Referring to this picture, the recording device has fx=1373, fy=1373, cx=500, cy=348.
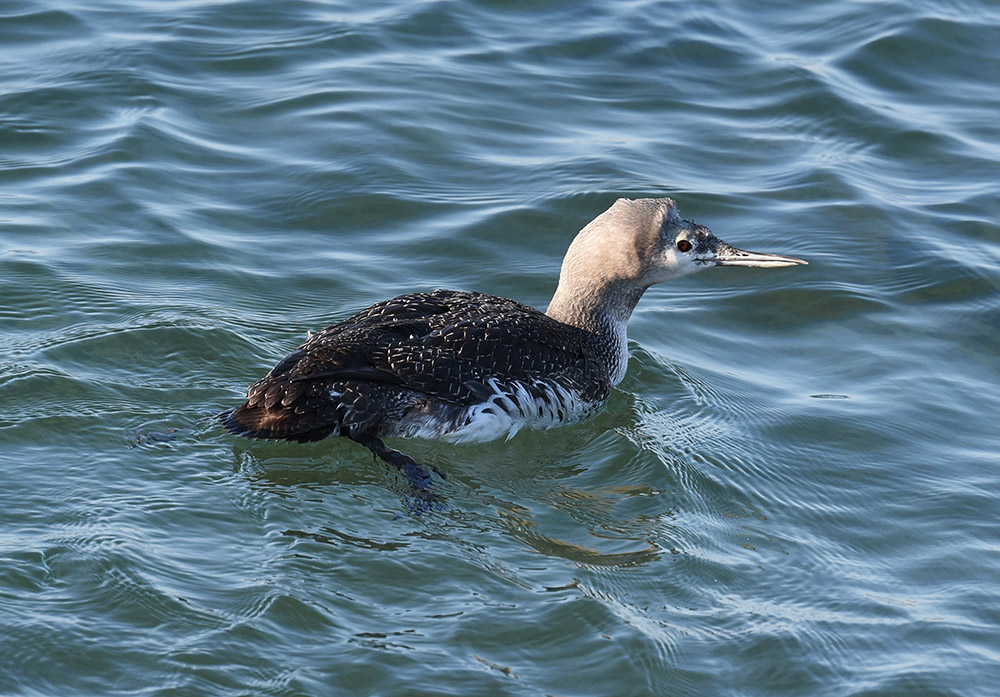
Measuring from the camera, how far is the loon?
6.13 m

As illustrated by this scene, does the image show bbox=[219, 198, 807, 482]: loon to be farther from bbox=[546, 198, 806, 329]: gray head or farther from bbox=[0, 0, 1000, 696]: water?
bbox=[0, 0, 1000, 696]: water

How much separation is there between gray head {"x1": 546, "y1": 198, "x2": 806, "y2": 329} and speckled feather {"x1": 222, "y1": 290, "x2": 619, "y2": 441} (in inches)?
15.4

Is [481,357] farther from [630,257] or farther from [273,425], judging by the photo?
[630,257]

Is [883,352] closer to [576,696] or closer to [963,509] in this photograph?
[963,509]

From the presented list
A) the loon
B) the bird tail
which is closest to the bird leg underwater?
the loon

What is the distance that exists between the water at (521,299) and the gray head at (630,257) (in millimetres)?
522

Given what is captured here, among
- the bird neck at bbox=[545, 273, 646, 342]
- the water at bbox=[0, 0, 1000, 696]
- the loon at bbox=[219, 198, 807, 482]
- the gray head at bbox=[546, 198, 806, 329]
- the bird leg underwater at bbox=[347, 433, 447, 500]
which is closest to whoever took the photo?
the water at bbox=[0, 0, 1000, 696]

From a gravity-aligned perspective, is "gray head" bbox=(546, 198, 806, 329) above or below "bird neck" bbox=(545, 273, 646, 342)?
above

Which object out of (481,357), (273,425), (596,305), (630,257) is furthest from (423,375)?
(630,257)

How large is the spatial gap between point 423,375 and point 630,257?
1.52 meters

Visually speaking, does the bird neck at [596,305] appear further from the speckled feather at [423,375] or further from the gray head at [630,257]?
the speckled feather at [423,375]

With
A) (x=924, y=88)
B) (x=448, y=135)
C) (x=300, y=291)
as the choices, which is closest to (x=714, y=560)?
(x=300, y=291)

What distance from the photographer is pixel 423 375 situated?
6.34 m

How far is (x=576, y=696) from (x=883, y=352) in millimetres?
3849
